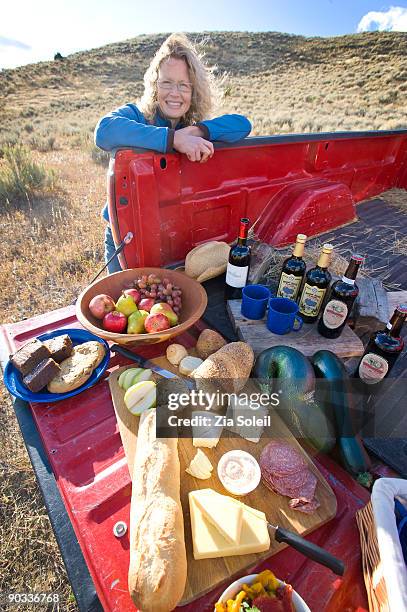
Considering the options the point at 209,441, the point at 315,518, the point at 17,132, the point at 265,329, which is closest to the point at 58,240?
the point at 265,329

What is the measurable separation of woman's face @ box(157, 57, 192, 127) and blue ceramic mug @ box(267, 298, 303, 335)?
6.41 feet

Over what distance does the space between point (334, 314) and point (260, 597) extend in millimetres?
1534

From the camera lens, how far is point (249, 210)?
3088mm

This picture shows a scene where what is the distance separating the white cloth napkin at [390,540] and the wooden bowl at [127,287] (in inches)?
48.7

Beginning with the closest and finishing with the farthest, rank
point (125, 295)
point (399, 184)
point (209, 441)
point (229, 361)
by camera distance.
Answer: point (209, 441) < point (229, 361) < point (125, 295) < point (399, 184)

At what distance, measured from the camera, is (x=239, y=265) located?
238cm

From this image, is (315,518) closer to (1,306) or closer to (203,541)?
(203,541)

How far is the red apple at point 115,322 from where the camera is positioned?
209cm

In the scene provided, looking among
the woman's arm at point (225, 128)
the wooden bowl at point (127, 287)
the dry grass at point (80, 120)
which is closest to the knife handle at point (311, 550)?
the wooden bowl at point (127, 287)

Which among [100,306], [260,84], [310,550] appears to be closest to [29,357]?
[100,306]

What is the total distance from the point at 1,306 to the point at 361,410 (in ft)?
15.2

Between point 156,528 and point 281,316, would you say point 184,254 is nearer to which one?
point 281,316

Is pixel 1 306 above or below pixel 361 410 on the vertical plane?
below

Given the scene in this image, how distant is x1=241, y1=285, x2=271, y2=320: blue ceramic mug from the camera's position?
228 centimetres
